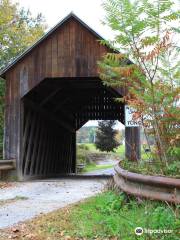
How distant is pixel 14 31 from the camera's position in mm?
21984

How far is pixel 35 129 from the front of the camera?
1571 cm

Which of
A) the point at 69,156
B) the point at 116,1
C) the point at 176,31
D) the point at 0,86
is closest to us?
the point at 176,31

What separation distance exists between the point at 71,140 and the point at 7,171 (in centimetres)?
965

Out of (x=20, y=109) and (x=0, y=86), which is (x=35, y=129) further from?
(x=0, y=86)

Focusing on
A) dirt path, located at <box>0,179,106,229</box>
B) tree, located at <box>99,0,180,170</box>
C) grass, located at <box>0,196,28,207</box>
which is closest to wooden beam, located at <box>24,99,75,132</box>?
dirt path, located at <box>0,179,106,229</box>

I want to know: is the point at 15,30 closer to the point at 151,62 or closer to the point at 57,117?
the point at 57,117

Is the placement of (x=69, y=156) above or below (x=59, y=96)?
below

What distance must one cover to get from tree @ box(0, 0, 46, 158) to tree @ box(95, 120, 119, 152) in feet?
52.3

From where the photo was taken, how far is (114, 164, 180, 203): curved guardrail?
4.32 m

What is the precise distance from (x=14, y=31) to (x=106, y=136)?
19.6 meters

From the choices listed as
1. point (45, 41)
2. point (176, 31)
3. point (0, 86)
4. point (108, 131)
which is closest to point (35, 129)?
point (45, 41)

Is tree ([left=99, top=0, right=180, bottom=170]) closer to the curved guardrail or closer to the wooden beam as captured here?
the curved guardrail

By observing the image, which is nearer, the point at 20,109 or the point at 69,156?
the point at 20,109

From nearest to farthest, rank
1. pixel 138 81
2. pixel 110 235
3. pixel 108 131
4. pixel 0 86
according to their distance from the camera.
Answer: pixel 110 235 < pixel 138 81 < pixel 0 86 < pixel 108 131
